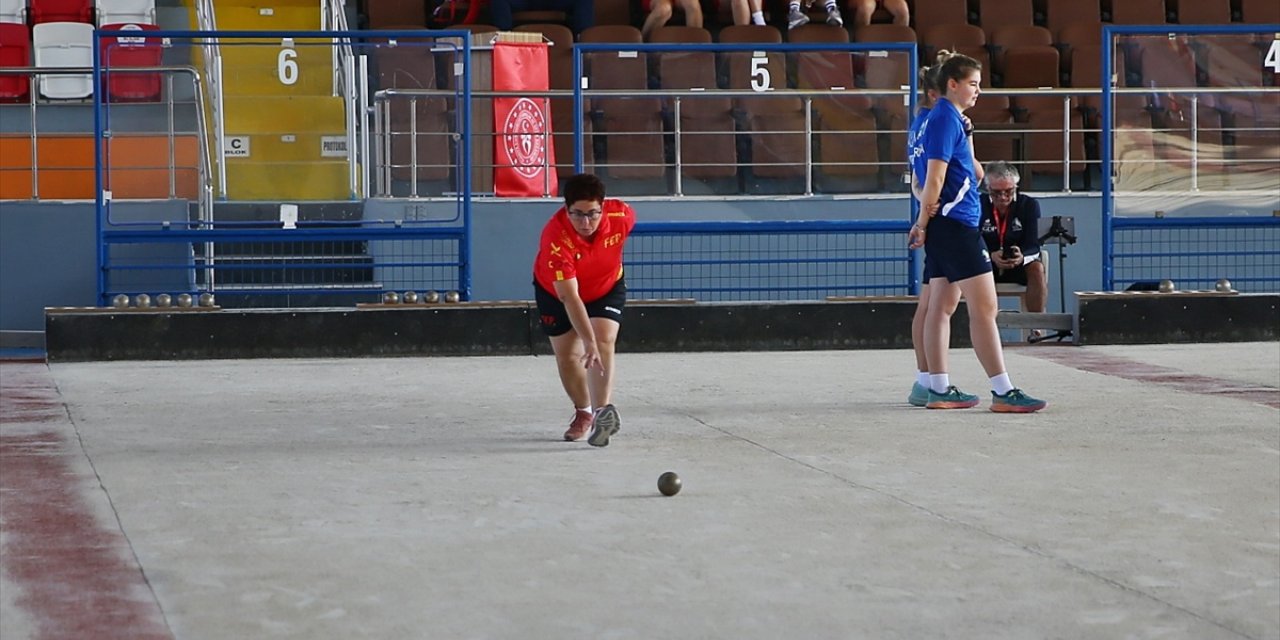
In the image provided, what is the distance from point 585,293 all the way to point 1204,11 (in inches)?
471

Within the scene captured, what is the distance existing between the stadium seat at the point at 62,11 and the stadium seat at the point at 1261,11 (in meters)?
10.5

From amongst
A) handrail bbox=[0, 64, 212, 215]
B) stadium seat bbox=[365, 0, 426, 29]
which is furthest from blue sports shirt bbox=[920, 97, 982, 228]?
stadium seat bbox=[365, 0, 426, 29]

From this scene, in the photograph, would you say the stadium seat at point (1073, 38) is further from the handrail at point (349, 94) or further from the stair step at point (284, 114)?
the stair step at point (284, 114)

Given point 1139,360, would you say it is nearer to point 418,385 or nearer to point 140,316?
point 418,385

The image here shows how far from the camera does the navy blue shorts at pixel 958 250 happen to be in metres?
8.17

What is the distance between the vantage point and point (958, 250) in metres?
8.18

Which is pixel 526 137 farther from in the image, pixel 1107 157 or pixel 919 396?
pixel 919 396

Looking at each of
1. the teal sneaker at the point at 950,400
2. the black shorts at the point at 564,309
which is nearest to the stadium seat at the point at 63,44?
the black shorts at the point at 564,309

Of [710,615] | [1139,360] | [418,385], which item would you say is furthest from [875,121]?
[710,615]

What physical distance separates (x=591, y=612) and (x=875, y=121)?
9.08 m

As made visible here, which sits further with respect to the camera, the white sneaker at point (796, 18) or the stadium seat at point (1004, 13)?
the stadium seat at point (1004, 13)

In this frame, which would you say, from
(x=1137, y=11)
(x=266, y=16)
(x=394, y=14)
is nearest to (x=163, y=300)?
(x=394, y=14)

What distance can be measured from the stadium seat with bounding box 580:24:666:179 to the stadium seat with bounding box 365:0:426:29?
142 inches

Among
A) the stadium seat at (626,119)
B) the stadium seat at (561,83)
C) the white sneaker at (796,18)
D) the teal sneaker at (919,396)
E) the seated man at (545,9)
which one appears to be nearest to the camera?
the teal sneaker at (919,396)
